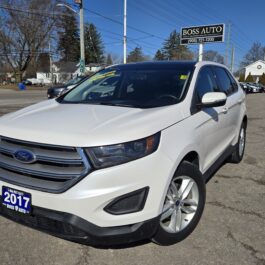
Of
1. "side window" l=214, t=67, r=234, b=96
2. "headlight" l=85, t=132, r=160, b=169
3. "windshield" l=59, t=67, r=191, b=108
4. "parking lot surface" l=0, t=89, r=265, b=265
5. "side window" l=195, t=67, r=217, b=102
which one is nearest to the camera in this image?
"headlight" l=85, t=132, r=160, b=169

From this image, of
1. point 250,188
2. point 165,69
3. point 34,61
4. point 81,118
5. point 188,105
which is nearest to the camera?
point 81,118

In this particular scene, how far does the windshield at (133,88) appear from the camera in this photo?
131 inches

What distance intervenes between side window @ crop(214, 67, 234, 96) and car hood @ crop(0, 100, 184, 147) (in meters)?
1.74

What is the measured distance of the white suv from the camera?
7.45ft

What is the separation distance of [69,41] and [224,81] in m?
67.4

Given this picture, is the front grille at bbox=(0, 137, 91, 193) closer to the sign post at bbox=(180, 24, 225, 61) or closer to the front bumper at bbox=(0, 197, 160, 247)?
the front bumper at bbox=(0, 197, 160, 247)

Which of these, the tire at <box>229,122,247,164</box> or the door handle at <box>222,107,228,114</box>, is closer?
the door handle at <box>222,107,228,114</box>

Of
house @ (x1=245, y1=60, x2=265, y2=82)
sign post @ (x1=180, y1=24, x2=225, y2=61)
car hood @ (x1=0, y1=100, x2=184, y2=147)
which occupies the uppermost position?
sign post @ (x1=180, y1=24, x2=225, y2=61)

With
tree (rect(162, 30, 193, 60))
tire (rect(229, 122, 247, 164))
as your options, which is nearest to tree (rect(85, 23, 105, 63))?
tree (rect(162, 30, 193, 60))

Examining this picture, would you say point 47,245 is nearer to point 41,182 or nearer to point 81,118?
point 41,182

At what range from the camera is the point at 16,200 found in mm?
2486

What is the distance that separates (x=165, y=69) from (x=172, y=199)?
5.75ft

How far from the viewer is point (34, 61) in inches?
2189

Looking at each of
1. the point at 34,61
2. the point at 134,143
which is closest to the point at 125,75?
the point at 134,143
